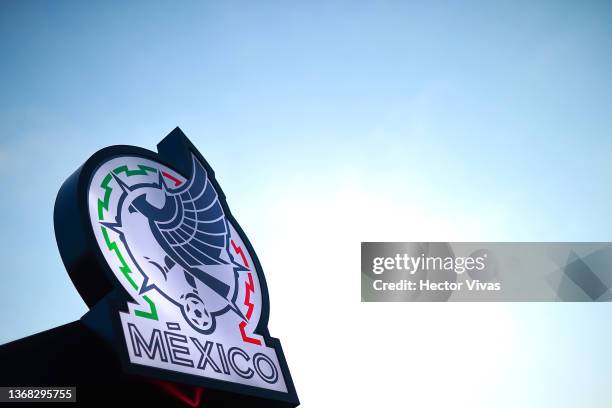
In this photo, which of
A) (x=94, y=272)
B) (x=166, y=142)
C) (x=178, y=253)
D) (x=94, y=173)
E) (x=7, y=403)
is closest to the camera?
(x=7, y=403)

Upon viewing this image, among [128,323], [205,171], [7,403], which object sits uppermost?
[205,171]

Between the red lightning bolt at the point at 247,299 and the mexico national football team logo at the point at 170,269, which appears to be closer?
the mexico national football team logo at the point at 170,269

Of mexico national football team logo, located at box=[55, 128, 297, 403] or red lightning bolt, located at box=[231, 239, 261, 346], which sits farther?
red lightning bolt, located at box=[231, 239, 261, 346]

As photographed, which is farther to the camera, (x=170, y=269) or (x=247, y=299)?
(x=247, y=299)

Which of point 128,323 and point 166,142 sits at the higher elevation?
point 166,142

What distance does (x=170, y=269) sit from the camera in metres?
11.0

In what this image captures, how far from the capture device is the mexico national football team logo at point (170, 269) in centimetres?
957

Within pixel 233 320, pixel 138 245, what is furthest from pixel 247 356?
pixel 138 245

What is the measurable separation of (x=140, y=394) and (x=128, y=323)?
146cm

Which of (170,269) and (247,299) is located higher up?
(247,299)

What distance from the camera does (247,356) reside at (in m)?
11.0

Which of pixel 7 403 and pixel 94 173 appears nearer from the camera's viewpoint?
pixel 7 403

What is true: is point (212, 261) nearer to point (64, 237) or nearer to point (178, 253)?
point (178, 253)

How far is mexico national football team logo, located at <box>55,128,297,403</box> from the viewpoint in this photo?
9570mm
